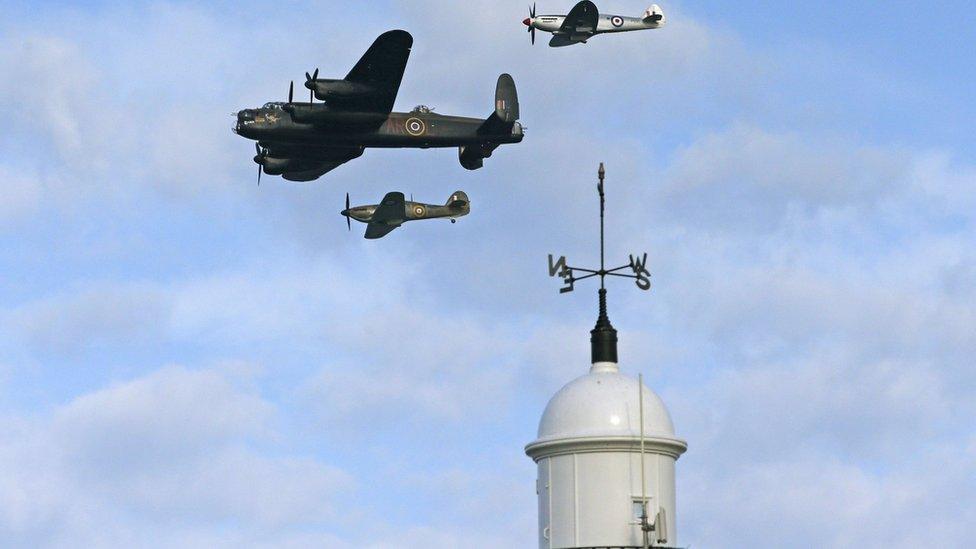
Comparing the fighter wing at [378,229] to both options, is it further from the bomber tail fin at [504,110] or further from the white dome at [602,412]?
the white dome at [602,412]

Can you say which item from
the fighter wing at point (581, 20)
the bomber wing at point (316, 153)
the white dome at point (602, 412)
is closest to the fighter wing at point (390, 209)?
the bomber wing at point (316, 153)

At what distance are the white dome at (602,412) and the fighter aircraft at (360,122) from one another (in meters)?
35.1

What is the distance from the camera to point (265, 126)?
6688 cm

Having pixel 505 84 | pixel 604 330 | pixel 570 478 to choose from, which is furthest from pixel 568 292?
pixel 505 84

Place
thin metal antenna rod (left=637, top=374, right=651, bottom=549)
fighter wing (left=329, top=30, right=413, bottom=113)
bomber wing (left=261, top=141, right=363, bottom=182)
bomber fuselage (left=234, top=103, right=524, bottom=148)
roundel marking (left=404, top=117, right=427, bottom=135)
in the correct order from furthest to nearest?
roundel marking (left=404, top=117, right=427, bottom=135), bomber wing (left=261, top=141, right=363, bottom=182), fighter wing (left=329, top=30, right=413, bottom=113), bomber fuselage (left=234, top=103, right=524, bottom=148), thin metal antenna rod (left=637, top=374, right=651, bottom=549)

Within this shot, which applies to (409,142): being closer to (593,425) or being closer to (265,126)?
(265,126)

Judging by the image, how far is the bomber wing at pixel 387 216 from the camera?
80625mm

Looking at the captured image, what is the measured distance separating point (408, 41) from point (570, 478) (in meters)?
36.9

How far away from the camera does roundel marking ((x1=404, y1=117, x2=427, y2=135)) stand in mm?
68812

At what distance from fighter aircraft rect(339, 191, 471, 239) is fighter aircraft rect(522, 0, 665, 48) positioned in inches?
326

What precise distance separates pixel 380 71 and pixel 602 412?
36735 mm

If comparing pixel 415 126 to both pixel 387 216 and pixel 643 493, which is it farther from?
pixel 643 493

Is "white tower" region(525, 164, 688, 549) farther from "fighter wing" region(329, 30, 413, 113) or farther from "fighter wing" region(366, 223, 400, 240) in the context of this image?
"fighter wing" region(366, 223, 400, 240)

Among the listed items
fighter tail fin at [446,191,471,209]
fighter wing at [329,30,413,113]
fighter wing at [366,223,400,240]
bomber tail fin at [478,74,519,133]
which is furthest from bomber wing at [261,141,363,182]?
fighter tail fin at [446,191,471,209]
